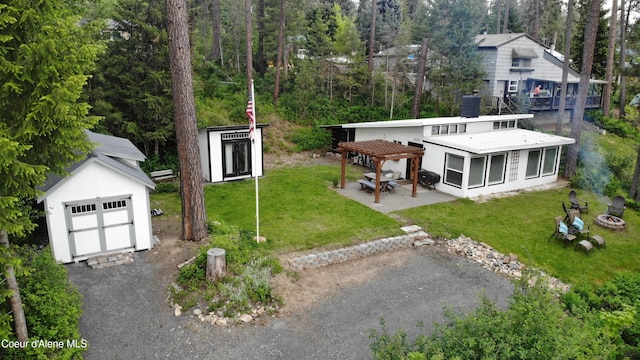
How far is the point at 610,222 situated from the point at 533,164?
196 inches

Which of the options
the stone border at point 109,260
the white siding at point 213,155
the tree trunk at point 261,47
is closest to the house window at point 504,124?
the white siding at point 213,155

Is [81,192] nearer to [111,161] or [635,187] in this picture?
[111,161]

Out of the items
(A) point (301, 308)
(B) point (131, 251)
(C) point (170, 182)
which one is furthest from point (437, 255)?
(C) point (170, 182)

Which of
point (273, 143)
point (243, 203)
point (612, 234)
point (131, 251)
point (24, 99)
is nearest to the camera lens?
point (24, 99)

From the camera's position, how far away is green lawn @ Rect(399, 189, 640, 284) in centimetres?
1130

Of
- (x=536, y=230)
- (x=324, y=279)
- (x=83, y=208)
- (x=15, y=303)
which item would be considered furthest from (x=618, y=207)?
(x=15, y=303)

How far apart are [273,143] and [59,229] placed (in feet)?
47.5

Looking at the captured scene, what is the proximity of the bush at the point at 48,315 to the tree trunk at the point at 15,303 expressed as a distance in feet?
0.49

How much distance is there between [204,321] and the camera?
8.23 m

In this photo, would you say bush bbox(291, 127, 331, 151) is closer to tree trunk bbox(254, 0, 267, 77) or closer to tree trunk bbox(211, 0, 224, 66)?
tree trunk bbox(254, 0, 267, 77)

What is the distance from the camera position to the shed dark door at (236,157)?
18156mm

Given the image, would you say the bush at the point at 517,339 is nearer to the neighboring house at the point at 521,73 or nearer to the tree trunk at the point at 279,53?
the tree trunk at the point at 279,53

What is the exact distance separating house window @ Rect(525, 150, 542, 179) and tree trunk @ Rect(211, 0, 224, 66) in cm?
2153

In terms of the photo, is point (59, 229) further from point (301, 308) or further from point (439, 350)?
point (439, 350)
